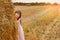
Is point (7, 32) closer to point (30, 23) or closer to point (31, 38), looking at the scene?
point (31, 38)

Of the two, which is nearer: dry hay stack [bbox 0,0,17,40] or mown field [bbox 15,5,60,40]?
dry hay stack [bbox 0,0,17,40]

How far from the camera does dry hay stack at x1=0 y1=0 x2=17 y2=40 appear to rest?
0.70m

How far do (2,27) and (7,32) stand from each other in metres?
0.03

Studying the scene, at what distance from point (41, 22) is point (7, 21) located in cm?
215

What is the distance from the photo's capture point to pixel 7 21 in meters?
0.71

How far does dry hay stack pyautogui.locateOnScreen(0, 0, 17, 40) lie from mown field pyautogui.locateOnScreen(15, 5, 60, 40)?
173 centimetres

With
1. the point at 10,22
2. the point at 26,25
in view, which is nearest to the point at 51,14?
the point at 26,25

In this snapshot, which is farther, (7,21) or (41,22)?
(41,22)

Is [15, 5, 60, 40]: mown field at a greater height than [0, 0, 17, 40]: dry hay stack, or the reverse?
[0, 0, 17, 40]: dry hay stack

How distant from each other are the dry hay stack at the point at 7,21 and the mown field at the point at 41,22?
68.0 inches

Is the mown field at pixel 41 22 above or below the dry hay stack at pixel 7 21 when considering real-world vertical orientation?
below

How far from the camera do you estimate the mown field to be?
2523 millimetres

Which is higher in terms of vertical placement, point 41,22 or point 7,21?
point 7,21

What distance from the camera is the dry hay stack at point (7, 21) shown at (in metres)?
0.70
